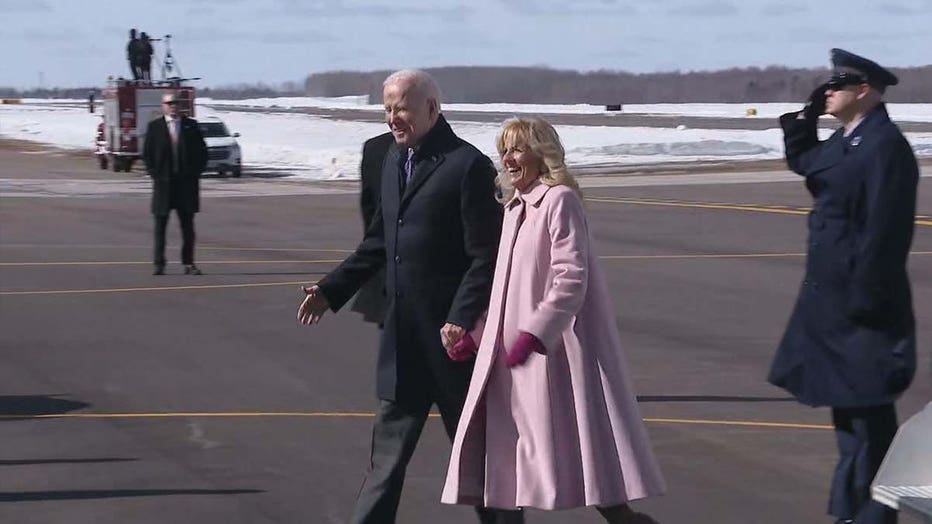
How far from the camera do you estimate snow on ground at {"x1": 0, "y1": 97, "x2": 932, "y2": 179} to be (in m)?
47.8

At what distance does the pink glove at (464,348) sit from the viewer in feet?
19.0

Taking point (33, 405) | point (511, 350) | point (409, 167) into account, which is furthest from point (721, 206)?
point (511, 350)

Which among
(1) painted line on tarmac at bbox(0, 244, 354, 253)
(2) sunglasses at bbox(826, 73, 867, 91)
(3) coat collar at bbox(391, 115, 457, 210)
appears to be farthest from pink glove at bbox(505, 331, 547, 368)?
(1) painted line on tarmac at bbox(0, 244, 354, 253)

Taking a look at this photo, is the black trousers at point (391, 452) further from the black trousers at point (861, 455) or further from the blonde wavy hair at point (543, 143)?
the black trousers at point (861, 455)

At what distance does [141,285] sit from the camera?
52.7ft

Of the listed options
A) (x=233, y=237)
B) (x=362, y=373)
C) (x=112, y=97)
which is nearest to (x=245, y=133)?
(x=112, y=97)

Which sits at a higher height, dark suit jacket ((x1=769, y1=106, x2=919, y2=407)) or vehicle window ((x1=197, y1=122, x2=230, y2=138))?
dark suit jacket ((x1=769, y1=106, x2=919, y2=407))

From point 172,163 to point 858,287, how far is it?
37.8 feet

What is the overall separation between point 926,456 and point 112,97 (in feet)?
139

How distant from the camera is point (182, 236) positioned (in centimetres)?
1688

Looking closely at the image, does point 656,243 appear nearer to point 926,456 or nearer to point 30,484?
point 30,484

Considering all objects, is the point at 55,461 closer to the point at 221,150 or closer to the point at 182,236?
the point at 182,236

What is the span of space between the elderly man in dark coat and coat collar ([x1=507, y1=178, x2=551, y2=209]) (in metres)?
1.20

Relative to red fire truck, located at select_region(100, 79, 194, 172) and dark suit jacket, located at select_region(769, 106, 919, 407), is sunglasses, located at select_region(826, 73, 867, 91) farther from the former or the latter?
red fire truck, located at select_region(100, 79, 194, 172)
